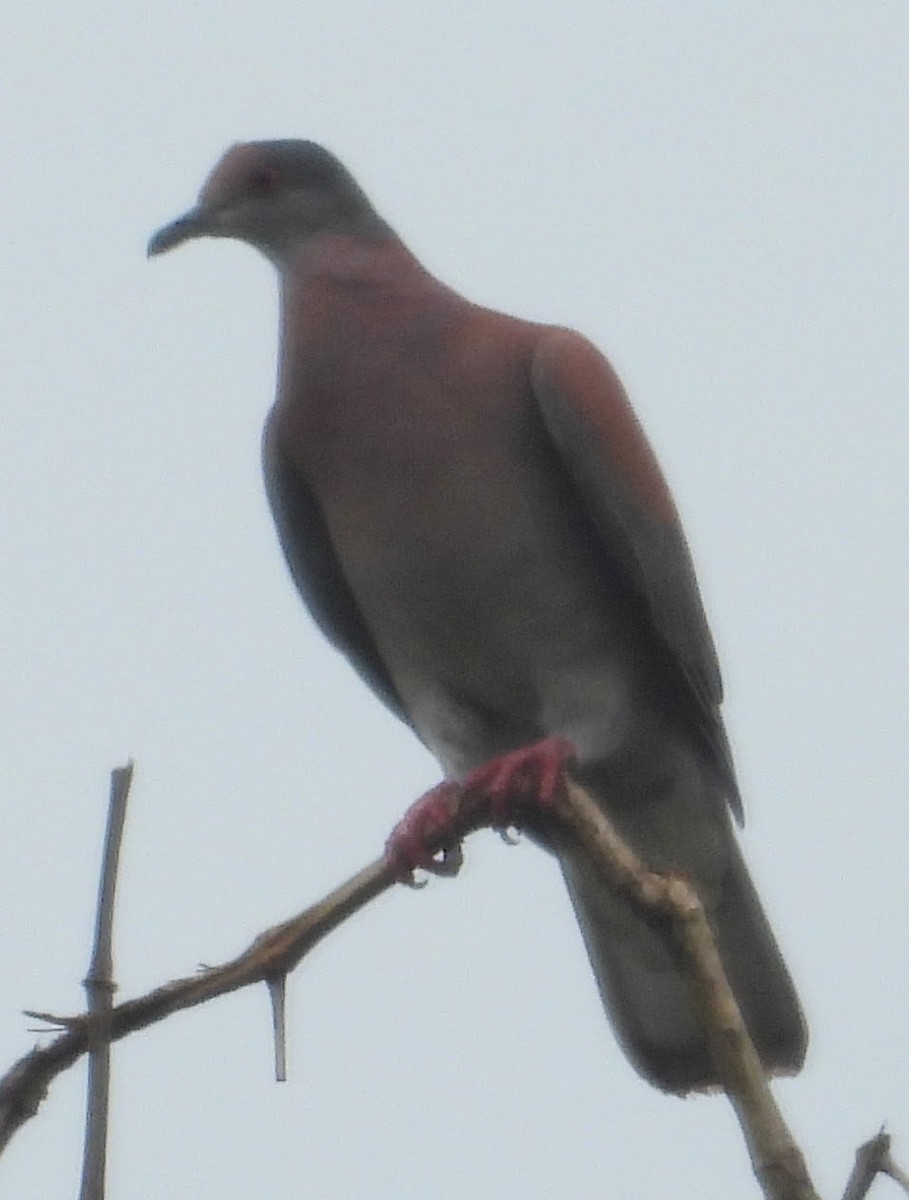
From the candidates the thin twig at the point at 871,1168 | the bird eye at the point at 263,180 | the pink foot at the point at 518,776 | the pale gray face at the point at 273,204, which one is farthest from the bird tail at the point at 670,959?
the thin twig at the point at 871,1168

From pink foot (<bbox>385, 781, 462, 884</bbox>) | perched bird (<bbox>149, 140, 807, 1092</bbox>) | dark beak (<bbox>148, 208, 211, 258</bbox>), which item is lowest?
pink foot (<bbox>385, 781, 462, 884</bbox>)

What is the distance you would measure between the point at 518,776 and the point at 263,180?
6.11ft

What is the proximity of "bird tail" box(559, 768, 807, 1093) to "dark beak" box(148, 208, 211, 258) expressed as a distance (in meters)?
1.53

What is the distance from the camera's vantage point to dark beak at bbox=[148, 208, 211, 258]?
4.83m

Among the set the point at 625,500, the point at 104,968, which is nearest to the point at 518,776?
the point at 625,500

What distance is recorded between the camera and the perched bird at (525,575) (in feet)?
14.2

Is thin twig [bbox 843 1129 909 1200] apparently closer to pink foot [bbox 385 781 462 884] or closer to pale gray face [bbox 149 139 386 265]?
pink foot [bbox 385 781 462 884]

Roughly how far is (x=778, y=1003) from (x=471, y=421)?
1351 millimetres

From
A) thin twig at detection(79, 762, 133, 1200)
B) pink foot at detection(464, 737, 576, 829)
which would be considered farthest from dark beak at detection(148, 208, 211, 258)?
thin twig at detection(79, 762, 133, 1200)

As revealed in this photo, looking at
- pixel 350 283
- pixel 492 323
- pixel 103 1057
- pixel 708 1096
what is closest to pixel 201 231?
pixel 350 283

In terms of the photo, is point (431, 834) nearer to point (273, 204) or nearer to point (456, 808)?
point (456, 808)

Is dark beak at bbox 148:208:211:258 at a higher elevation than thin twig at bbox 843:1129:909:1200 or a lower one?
higher

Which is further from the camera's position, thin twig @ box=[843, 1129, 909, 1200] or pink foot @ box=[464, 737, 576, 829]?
pink foot @ box=[464, 737, 576, 829]

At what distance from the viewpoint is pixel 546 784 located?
132 inches
